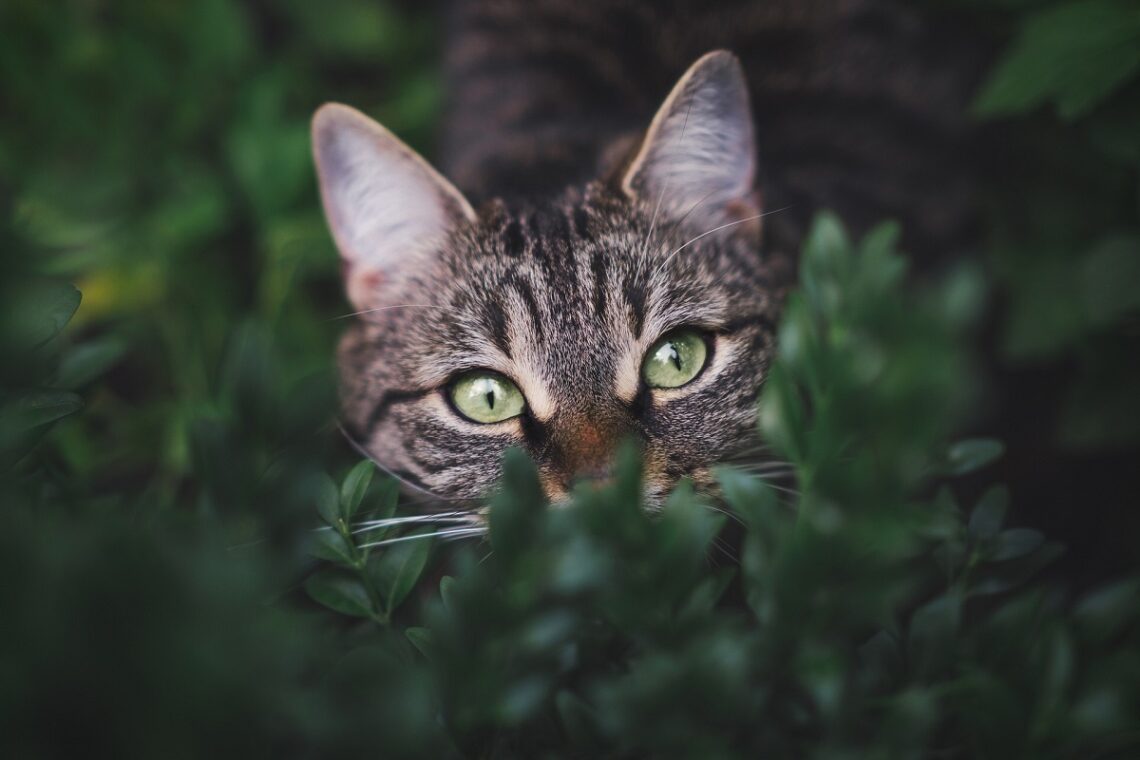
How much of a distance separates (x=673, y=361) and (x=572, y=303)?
18 cm

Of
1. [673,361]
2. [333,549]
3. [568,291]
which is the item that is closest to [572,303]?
[568,291]

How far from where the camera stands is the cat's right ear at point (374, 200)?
126 centimetres

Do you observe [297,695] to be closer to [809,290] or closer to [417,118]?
[809,290]

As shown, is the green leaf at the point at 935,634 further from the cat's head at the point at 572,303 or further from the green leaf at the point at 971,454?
the cat's head at the point at 572,303

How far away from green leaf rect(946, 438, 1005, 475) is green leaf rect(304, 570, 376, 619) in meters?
0.70

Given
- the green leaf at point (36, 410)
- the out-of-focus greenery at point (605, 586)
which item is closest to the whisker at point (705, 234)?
the out-of-focus greenery at point (605, 586)

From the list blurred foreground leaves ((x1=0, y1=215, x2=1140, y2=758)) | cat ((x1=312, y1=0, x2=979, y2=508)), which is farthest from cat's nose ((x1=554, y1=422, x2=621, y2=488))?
blurred foreground leaves ((x1=0, y1=215, x2=1140, y2=758))

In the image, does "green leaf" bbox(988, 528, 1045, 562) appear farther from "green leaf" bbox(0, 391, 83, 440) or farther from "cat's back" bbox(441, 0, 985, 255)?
"green leaf" bbox(0, 391, 83, 440)

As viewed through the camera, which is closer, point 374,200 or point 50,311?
point 50,311

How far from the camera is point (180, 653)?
568mm

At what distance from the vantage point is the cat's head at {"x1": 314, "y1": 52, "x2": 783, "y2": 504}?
1205mm

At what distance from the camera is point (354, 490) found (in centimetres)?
94

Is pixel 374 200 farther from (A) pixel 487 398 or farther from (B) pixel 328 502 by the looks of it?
(B) pixel 328 502

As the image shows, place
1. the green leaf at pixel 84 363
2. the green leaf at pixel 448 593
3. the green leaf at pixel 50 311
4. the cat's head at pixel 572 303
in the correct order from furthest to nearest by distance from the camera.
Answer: the cat's head at pixel 572 303, the green leaf at pixel 84 363, the green leaf at pixel 50 311, the green leaf at pixel 448 593
